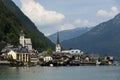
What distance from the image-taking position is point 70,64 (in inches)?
6978

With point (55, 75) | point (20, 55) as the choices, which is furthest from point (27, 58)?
point (55, 75)

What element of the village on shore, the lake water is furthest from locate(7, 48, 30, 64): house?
the lake water

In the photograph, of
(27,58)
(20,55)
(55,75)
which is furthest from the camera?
(27,58)

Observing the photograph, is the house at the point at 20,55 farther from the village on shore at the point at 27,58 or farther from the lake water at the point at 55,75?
the lake water at the point at 55,75

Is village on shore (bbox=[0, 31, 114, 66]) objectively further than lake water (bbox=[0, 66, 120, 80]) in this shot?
Yes

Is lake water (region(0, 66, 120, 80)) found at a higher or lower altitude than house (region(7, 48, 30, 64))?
lower

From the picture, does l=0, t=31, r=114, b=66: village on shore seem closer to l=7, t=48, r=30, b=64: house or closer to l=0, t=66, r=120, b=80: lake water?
l=7, t=48, r=30, b=64: house

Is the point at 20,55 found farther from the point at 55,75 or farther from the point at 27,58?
the point at 55,75

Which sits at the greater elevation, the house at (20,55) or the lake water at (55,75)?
the house at (20,55)

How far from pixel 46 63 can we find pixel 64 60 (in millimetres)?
20266

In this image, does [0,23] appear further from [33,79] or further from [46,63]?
[33,79]

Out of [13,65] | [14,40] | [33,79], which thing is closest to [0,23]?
[14,40]

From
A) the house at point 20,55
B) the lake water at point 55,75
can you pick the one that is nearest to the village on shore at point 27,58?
the house at point 20,55

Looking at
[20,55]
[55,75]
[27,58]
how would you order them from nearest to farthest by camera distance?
[55,75], [20,55], [27,58]
